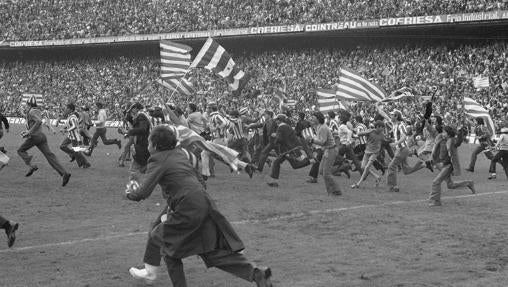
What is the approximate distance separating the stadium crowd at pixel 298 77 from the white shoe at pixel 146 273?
14.7 meters

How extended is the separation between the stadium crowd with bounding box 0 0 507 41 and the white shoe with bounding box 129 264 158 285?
97.2ft

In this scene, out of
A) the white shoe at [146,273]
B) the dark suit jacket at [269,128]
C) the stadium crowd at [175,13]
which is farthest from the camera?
the stadium crowd at [175,13]

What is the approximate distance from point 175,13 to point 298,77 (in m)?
12.7

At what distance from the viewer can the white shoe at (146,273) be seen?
8.05m

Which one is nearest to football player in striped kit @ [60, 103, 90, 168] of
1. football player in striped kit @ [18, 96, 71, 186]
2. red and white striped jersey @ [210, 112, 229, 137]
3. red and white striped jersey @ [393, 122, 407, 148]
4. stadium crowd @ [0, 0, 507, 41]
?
red and white striped jersey @ [210, 112, 229, 137]

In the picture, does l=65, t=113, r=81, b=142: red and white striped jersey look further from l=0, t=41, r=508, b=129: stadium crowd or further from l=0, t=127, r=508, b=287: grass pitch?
l=0, t=127, r=508, b=287: grass pitch

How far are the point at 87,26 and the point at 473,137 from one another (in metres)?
33.3

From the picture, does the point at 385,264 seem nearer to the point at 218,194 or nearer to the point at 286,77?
the point at 218,194

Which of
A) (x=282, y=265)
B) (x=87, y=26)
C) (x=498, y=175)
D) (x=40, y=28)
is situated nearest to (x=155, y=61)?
(x=87, y=26)

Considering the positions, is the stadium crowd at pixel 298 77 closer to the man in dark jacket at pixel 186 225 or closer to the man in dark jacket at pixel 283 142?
the man in dark jacket at pixel 283 142

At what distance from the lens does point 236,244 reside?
7117 millimetres

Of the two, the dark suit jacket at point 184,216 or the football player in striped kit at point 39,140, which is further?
the football player in striped kit at point 39,140

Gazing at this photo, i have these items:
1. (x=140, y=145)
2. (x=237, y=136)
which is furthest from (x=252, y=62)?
(x=140, y=145)

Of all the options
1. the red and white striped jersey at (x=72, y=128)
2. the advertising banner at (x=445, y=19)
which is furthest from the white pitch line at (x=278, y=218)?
the advertising banner at (x=445, y=19)
